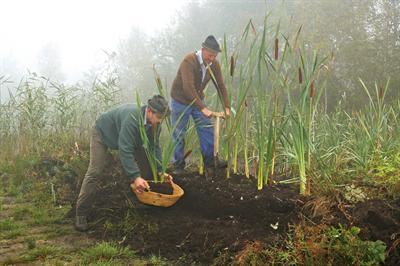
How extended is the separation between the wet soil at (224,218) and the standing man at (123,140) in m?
0.22

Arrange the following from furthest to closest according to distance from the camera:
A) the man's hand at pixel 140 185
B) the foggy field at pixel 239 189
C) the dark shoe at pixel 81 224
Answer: the dark shoe at pixel 81 224, the man's hand at pixel 140 185, the foggy field at pixel 239 189

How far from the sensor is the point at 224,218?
3307 millimetres

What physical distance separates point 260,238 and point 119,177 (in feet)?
7.62

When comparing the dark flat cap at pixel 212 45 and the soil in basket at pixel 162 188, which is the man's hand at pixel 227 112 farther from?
the soil in basket at pixel 162 188

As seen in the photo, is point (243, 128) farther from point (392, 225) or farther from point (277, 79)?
point (392, 225)

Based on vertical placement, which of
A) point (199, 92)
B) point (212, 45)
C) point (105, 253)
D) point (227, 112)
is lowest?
point (105, 253)

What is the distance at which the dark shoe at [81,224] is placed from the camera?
3546 millimetres

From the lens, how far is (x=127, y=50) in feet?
101

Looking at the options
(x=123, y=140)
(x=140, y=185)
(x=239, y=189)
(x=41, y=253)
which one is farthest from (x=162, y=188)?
(x=41, y=253)

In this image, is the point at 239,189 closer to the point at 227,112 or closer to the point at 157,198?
the point at 157,198

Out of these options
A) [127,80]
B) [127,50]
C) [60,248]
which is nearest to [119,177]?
[60,248]

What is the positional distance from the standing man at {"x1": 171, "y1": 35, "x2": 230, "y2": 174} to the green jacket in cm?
50

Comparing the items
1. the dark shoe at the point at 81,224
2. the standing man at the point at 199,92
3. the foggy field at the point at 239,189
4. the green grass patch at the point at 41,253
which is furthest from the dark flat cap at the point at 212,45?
the green grass patch at the point at 41,253

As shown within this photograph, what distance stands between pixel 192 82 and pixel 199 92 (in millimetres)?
298
